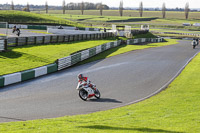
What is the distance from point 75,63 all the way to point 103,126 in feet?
64.7

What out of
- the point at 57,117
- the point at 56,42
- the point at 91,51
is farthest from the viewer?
the point at 56,42

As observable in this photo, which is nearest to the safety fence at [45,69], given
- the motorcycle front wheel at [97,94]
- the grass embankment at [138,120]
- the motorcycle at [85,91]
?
the motorcycle at [85,91]

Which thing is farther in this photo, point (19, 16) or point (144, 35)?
point (19, 16)

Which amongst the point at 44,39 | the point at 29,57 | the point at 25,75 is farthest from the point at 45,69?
the point at 44,39

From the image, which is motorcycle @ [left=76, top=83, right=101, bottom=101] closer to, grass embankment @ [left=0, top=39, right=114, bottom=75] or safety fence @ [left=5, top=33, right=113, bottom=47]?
grass embankment @ [left=0, top=39, right=114, bottom=75]

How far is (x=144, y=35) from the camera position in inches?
2889

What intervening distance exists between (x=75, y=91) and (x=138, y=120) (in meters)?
7.46

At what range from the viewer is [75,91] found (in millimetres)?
18594

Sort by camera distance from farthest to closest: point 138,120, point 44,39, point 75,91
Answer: point 44,39
point 75,91
point 138,120

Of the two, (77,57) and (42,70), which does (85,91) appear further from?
(77,57)

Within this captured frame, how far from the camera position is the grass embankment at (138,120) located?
10.3 meters

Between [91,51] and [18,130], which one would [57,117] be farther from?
[91,51]

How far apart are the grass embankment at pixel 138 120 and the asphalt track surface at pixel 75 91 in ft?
4.71

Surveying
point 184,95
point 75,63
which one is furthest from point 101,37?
point 184,95
